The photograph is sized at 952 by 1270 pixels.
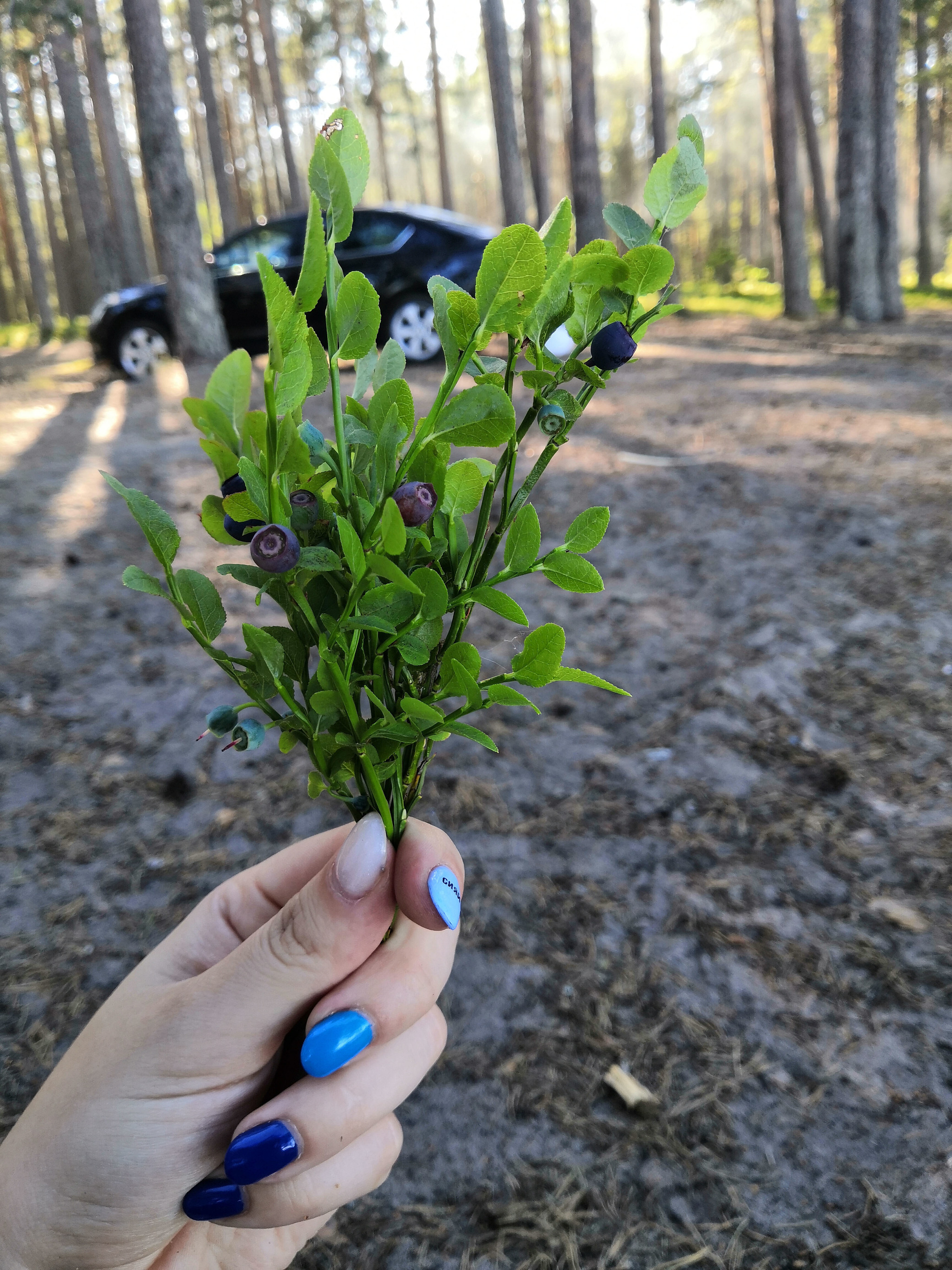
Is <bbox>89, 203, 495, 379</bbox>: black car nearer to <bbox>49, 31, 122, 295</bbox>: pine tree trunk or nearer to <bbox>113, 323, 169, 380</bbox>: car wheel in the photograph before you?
<bbox>113, 323, 169, 380</bbox>: car wheel

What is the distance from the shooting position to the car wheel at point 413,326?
24.3 ft

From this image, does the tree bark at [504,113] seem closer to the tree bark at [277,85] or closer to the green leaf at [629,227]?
the tree bark at [277,85]

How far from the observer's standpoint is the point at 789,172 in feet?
41.2

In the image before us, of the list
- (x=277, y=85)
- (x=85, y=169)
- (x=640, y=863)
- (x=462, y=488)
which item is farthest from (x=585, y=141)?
(x=462, y=488)

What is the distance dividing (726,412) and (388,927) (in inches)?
249

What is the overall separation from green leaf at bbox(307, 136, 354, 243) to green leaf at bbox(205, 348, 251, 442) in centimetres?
16

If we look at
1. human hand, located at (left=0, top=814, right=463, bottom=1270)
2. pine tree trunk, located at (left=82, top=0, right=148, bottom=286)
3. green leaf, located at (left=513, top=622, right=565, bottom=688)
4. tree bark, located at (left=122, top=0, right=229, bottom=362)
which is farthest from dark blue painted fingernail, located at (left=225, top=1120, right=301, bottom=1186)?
pine tree trunk, located at (left=82, top=0, right=148, bottom=286)

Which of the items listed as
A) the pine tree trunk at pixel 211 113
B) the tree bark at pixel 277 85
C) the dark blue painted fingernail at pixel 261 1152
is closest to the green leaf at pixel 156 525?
the dark blue painted fingernail at pixel 261 1152

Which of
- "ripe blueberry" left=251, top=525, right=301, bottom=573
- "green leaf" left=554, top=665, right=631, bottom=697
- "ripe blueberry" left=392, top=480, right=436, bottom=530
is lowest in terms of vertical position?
"green leaf" left=554, top=665, right=631, bottom=697

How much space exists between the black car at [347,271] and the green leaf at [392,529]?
5951mm

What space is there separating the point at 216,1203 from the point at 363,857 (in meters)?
0.59

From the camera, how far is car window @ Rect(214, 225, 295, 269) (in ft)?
27.3

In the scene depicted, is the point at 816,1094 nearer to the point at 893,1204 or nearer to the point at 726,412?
the point at 893,1204

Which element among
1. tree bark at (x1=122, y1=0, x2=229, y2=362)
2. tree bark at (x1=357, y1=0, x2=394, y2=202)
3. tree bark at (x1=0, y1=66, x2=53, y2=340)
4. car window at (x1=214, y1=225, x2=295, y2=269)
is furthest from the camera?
tree bark at (x1=357, y1=0, x2=394, y2=202)
